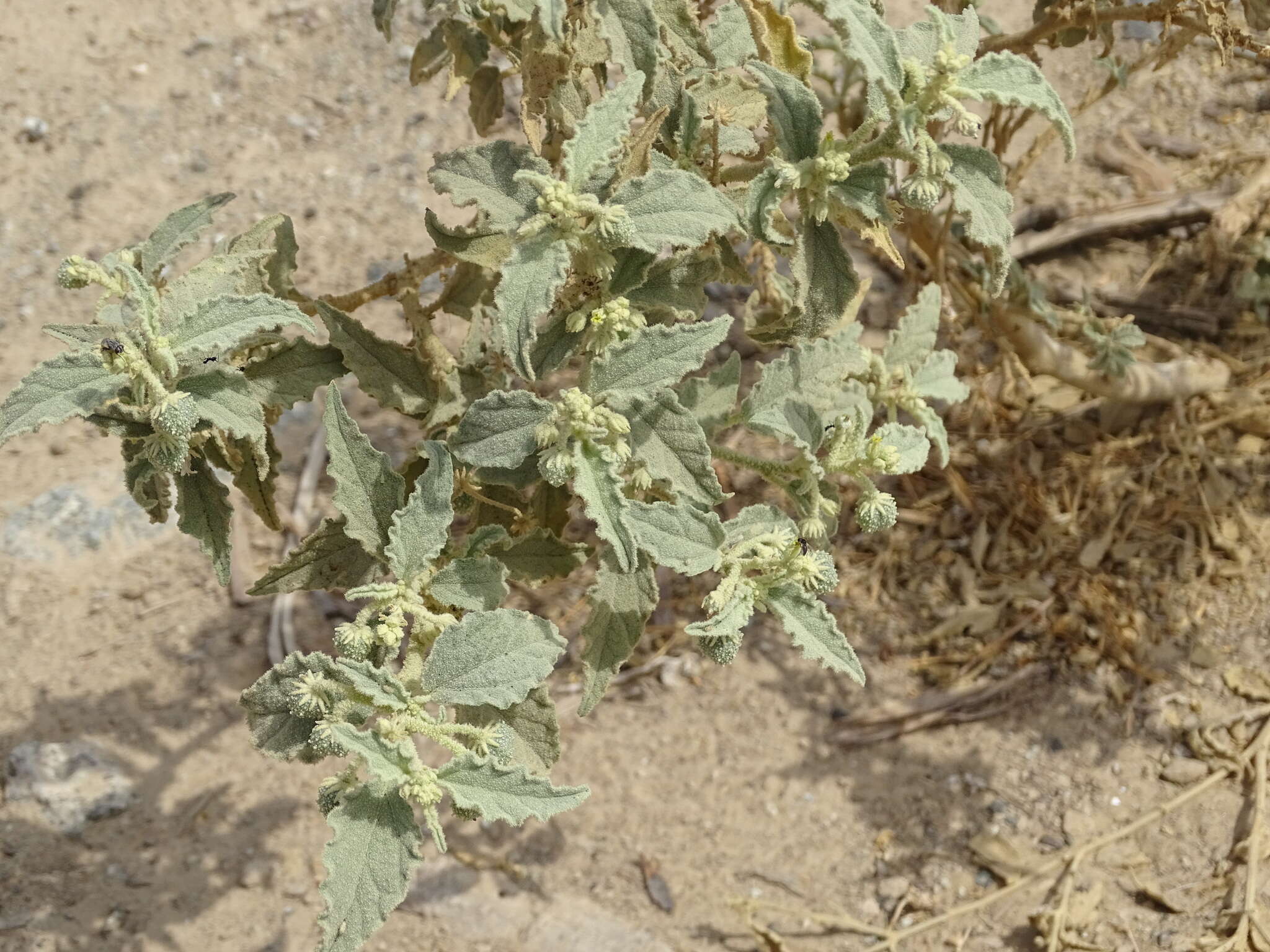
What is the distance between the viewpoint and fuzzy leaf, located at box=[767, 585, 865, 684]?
1751 mm

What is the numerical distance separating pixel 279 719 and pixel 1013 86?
1.46 m

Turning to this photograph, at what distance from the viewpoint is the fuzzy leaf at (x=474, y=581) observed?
180 cm

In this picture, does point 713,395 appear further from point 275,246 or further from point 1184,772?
point 1184,772

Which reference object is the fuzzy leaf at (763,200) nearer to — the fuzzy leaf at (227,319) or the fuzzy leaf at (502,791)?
the fuzzy leaf at (227,319)

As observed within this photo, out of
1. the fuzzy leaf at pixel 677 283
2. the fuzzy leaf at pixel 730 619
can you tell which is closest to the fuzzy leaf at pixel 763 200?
the fuzzy leaf at pixel 677 283

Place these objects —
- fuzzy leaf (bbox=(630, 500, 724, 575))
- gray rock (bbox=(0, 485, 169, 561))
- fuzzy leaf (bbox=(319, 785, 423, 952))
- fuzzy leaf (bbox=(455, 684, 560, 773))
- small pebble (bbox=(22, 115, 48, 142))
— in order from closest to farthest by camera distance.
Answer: fuzzy leaf (bbox=(319, 785, 423, 952)) → fuzzy leaf (bbox=(630, 500, 724, 575)) → fuzzy leaf (bbox=(455, 684, 560, 773)) → gray rock (bbox=(0, 485, 169, 561)) → small pebble (bbox=(22, 115, 48, 142))

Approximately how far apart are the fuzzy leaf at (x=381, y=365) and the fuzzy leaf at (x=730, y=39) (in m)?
0.82

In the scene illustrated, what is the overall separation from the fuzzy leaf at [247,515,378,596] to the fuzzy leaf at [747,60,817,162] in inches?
37.6

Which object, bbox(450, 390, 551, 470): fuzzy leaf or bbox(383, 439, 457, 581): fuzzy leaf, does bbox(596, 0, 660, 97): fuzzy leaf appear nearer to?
bbox(450, 390, 551, 470): fuzzy leaf

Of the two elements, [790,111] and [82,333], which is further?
[82,333]

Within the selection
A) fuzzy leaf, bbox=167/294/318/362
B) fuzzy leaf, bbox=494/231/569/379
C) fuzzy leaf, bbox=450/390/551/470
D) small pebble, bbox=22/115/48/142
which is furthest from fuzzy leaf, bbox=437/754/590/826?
small pebble, bbox=22/115/48/142

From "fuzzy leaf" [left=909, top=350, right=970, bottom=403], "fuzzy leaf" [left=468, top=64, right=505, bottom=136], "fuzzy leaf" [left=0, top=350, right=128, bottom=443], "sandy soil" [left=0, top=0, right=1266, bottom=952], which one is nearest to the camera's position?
"fuzzy leaf" [left=0, top=350, right=128, bottom=443]

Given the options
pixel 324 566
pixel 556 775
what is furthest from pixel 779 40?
pixel 556 775

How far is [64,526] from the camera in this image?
336 centimetres
